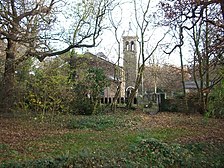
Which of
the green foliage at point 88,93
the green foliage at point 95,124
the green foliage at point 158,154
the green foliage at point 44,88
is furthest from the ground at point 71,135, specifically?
the green foliage at point 88,93

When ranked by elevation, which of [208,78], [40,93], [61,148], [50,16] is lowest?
[61,148]

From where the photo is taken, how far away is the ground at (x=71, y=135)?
26.6 ft

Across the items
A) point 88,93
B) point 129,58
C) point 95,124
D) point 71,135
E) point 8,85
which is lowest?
point 71,135

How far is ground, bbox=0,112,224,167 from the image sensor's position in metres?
8.10

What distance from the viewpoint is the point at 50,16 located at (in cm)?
1361

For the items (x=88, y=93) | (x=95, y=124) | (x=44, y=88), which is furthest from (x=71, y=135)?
(x=88, y=93)

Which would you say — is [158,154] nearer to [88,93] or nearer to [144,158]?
[144,158]

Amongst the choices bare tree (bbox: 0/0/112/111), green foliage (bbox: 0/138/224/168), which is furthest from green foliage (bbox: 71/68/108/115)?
green foliage (bbox: 0/138/224/168)

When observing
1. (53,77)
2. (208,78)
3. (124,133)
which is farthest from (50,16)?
(208,78)

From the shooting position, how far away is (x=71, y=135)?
10.6 meters

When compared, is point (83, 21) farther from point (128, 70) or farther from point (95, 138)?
point (95, 138)

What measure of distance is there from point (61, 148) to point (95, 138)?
6.42ft

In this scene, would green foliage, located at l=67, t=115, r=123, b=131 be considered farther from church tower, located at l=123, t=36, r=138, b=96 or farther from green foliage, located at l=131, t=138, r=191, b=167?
church tower, located at l=123, t=36, r=138, b=96

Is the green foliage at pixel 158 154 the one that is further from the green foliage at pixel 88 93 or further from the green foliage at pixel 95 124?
the green foliage at pixel 88 93
